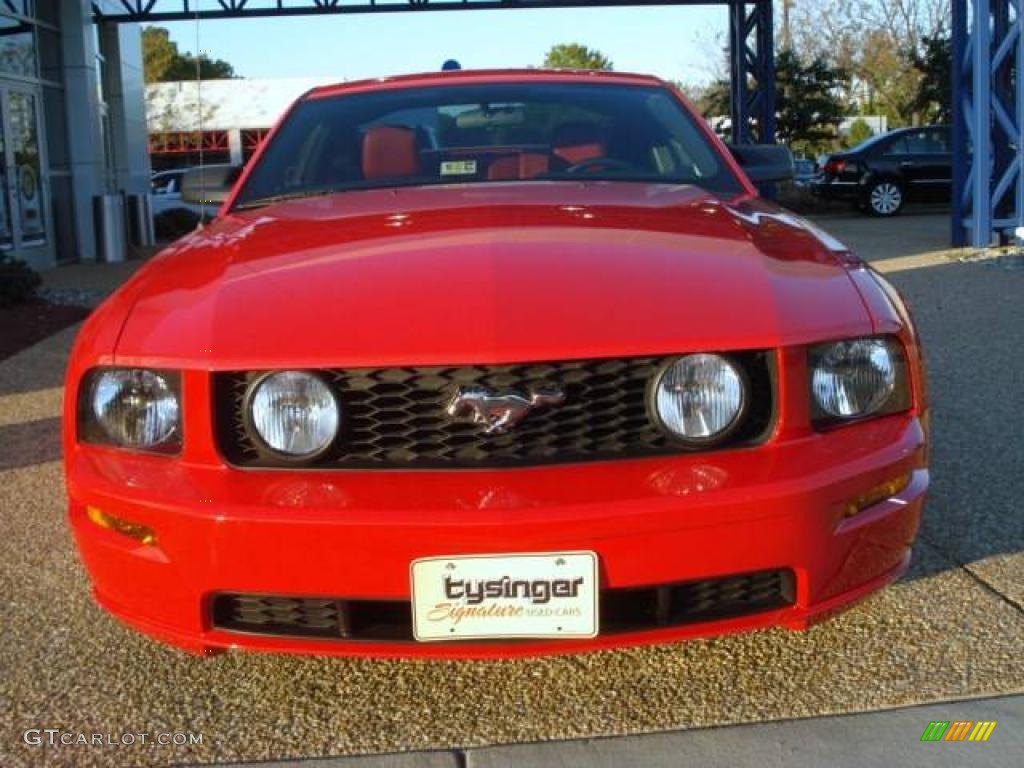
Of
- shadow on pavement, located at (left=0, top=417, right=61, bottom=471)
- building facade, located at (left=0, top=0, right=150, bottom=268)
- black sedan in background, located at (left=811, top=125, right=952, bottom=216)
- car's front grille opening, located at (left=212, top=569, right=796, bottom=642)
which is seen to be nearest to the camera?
car's front grille opening, located at (left=212, top=569, right=796, bottom=642)

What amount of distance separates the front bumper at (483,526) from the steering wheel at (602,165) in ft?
5.36

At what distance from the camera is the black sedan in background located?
21188 millimetres

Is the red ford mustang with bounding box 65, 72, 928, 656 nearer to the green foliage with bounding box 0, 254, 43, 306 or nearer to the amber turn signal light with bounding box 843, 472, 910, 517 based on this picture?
the amber turn signal light with bounding box 843, 472, 910, 517

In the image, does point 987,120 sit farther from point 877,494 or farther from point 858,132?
point 858,132

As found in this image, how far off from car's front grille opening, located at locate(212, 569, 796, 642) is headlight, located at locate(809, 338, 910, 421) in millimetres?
396

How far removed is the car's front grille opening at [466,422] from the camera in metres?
2.40

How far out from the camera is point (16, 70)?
1409cm

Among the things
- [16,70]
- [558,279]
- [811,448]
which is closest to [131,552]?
[558,279]

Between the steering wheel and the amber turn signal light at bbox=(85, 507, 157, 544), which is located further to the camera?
the steering wheel

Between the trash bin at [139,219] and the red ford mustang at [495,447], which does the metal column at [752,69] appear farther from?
the red ford mustang at [495,447]

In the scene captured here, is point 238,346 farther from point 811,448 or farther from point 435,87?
point 435,87

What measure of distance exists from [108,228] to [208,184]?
12.5 m

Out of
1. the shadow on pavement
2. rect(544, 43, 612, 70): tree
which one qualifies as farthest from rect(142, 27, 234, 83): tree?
the shadow on pavement

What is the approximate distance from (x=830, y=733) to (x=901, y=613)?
729 mm
